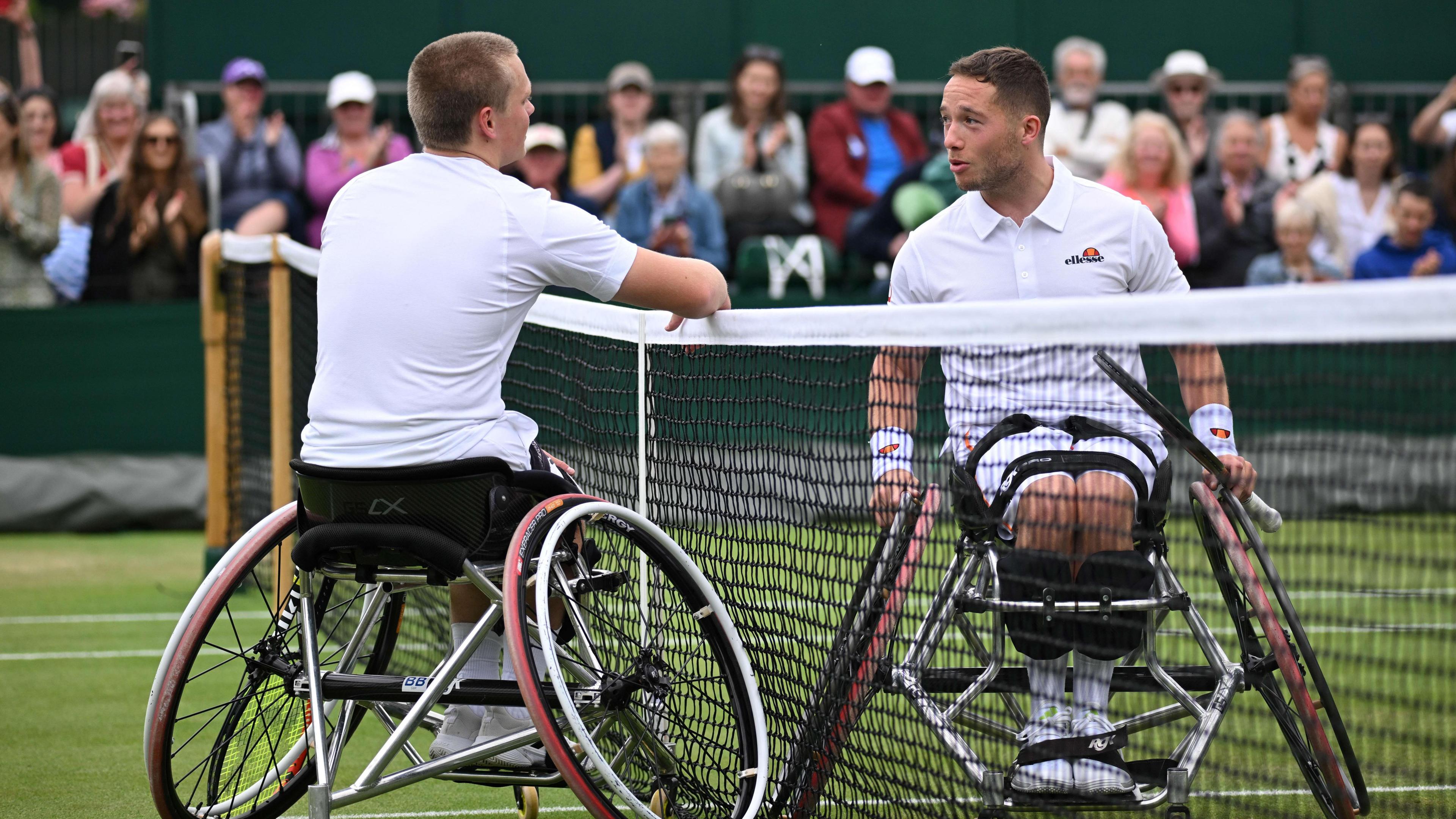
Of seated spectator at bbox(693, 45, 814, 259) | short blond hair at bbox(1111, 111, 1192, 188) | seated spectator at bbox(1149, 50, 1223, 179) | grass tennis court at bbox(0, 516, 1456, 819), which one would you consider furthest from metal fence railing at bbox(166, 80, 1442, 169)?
grass tennis court at bbox(0, 516, 1456, 819)

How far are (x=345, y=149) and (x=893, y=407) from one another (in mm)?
7540

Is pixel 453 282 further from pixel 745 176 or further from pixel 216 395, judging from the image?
pixel 745 176

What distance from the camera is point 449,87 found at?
358cm

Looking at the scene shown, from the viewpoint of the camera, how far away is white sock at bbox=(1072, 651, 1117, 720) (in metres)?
3.57

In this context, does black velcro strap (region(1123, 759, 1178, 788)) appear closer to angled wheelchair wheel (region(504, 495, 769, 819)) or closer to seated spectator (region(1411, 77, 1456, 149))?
angled wheelchair wheel (region(504, 495, 769, 819))

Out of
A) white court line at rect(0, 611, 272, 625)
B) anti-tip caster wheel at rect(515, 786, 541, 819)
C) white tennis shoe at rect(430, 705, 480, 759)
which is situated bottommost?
white court line at rect(0, 611, 272, 625)

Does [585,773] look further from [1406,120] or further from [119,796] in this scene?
[1406,120]

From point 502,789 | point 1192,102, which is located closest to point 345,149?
point 1192,102

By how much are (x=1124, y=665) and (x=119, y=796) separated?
8.42 ft

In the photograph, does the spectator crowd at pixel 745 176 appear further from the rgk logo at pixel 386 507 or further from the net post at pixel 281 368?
the rgk logo at pixel 386 507

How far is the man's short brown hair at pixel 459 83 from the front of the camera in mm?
3564

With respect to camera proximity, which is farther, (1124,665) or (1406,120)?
(1406,120)

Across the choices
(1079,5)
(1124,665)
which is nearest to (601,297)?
(1124,665)

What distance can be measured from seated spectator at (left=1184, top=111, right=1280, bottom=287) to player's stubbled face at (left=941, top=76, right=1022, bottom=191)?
7.17 m
